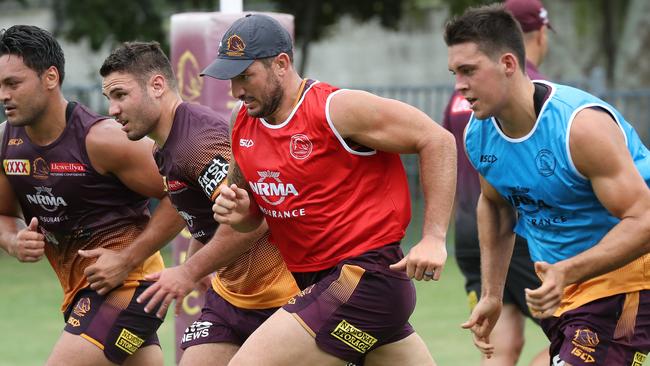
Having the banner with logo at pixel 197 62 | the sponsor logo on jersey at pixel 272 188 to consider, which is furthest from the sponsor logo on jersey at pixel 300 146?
the banner with logo at pixel 197 62

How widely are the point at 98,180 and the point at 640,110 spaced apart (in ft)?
32.7

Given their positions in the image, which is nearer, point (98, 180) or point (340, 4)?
point (98, 180)

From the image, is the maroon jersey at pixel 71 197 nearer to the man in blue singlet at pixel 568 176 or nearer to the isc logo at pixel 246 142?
the isc logo at pixel 246 142

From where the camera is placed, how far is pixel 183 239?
8.37 m

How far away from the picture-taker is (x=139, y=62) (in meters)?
5.91

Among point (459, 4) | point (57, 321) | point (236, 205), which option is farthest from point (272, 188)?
point (459, 4)

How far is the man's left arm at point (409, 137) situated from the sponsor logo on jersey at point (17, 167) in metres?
1.83

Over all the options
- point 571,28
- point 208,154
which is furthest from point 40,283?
point 571,28

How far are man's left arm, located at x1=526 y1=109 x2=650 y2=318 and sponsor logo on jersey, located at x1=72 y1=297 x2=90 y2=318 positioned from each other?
2.48m

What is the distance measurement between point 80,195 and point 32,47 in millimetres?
784

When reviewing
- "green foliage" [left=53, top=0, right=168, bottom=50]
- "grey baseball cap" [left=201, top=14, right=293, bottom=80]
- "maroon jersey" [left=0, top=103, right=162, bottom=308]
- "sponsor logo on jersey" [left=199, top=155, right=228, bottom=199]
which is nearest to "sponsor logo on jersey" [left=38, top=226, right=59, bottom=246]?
"maroon jersey" [left=0, top=103, right=162, bottom=308]

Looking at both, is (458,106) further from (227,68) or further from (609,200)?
(609,200)

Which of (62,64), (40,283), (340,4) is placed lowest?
(40,283)

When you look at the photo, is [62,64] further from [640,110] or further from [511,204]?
[640,110]
